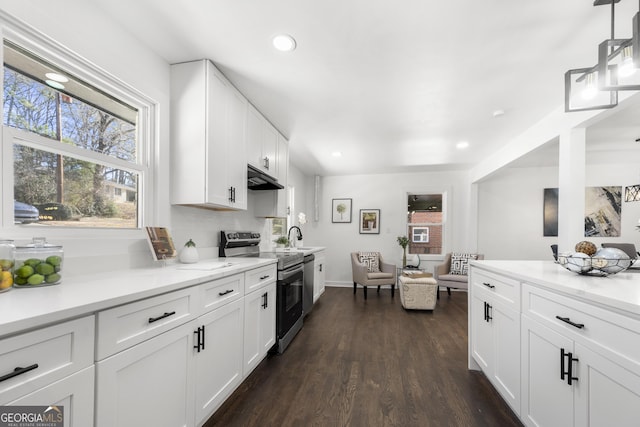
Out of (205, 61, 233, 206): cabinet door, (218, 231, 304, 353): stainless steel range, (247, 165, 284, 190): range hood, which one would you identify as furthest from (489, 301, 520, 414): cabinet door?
(247, 165, 284, 190): range hood

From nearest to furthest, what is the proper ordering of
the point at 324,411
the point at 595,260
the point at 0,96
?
the point at 0,96
the point at 595,260
the point at 324,411

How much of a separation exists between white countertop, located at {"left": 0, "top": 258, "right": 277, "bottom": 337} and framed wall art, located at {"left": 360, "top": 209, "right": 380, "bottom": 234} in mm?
4598

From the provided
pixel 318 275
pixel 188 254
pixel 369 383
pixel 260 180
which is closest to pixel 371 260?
pixel 318 275

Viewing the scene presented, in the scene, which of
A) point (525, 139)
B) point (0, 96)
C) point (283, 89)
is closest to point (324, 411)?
point (0, 96)

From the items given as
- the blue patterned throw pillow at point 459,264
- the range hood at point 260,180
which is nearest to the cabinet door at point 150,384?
the range hood at point 260,180

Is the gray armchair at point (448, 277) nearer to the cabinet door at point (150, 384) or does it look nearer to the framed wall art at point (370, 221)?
the framed wall art at point (370, 221)

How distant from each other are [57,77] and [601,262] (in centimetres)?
306

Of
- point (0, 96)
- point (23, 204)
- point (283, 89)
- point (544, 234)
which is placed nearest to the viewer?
point (0, 96)

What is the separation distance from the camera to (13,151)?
1.23 metres

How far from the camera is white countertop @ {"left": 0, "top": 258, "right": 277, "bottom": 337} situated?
0.75 meters

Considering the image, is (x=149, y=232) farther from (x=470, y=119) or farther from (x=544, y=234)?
(x=544, y=234)

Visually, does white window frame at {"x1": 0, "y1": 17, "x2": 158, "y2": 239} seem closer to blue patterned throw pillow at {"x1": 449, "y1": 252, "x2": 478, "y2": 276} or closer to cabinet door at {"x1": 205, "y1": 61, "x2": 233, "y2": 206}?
cabinet door at {"x1": 205, "y1": 61, "x2": 233, "y2": 206}

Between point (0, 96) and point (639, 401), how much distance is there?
2693mm

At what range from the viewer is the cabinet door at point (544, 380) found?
1.21 m
